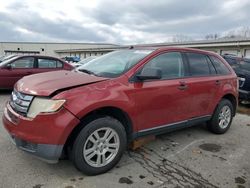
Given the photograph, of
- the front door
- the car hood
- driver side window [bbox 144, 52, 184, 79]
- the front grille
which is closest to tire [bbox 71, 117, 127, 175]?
the front door

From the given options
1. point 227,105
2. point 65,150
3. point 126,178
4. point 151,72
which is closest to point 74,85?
point 65,150

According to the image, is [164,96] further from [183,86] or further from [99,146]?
[99,146]

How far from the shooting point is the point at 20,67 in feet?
29.2

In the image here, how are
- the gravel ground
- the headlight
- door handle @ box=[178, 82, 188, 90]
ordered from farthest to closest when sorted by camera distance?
door handle @ box=[178, 82, 188, 90] < the gravel ground < the headlight

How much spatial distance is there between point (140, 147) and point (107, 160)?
3.37 feet

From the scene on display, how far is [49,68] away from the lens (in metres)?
9.46

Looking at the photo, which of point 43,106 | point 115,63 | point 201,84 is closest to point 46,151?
point 43,106

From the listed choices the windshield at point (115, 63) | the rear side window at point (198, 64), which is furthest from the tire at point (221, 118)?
the windshield at point (115, 63)

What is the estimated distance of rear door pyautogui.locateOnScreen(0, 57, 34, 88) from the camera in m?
8.64

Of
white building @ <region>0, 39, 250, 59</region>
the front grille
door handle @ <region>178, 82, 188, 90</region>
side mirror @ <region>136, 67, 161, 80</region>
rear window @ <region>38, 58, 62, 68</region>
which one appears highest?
white building @ <region>0, 39, 250, 59</region>

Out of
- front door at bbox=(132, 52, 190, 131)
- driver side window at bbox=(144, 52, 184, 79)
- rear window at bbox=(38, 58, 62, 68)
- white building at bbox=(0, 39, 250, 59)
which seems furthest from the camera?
white building at bbox=(0, 39, 250, 59)

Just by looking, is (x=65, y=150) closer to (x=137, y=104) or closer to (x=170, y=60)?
(x=137, y=104)

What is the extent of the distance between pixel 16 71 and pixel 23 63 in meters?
0.39

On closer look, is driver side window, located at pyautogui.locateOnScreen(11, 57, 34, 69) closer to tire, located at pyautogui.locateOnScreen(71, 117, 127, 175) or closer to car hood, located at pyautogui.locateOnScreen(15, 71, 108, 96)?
car hood, located at pyautogui.locateOnScreen(15, 71, 108, 96)
